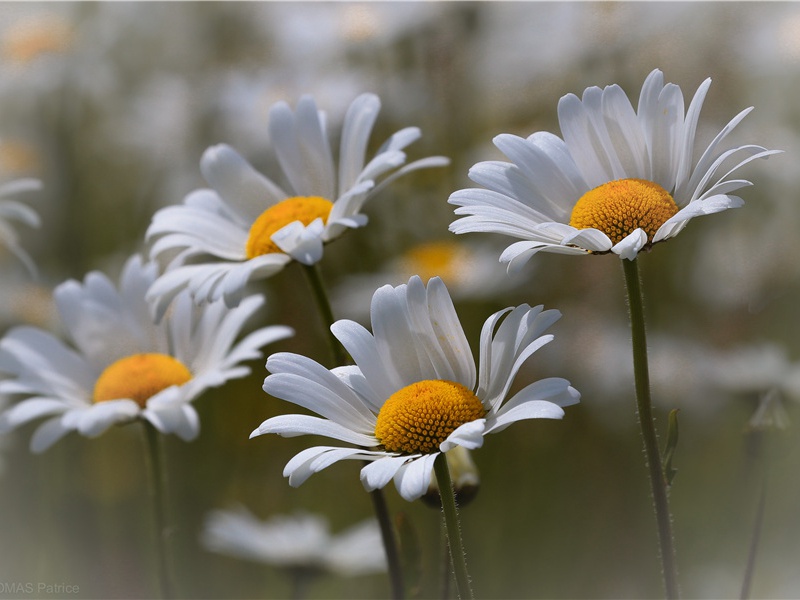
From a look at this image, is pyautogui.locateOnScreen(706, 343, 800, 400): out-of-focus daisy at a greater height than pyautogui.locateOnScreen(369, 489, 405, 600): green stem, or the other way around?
pyautogui.locateOnScreen(706, 343, 800, 400): out-of-focus daisy

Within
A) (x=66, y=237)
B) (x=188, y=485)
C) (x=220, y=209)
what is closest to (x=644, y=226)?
(x=220, y=209)

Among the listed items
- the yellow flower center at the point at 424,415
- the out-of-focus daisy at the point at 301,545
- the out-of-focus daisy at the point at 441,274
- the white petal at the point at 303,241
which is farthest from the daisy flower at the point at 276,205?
the out-of-focus daisy at the point at 441,274

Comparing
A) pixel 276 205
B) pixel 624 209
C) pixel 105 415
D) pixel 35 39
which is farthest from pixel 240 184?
pixel 35 39

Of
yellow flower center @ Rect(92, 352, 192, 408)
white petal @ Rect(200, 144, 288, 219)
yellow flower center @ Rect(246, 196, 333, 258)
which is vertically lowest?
yellow flower center @ Rect(92, 352, 192, 408)

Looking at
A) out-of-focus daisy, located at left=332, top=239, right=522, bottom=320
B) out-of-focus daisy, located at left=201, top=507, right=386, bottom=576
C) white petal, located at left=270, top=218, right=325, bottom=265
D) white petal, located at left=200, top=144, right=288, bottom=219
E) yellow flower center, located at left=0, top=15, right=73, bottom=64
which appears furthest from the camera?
yellow flower center, located at left=0, top=15, right=73, bottom=64

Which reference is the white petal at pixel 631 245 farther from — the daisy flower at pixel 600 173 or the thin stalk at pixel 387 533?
the thin stalk at pixel 387 533

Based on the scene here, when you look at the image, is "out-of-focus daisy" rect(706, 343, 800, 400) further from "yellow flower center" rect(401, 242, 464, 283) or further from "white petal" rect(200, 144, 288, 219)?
"white petal" rect(200, 144, 288, 219)

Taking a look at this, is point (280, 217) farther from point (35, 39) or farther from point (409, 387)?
point (35, 39)

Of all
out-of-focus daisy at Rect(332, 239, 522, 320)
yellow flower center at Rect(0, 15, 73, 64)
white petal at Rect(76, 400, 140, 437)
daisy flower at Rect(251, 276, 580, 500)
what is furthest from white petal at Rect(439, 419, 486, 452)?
yellow flower center at Rect(0, 15, 73, 64)
